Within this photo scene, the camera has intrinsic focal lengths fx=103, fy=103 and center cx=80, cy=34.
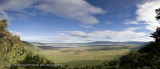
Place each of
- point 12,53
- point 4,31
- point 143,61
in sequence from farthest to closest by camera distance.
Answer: point 4,31, point 12,53, point 143,61

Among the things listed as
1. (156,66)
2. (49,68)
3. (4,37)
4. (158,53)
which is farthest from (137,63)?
(4,37)

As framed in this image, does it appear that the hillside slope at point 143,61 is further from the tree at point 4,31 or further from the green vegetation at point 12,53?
the tree at point 4,31

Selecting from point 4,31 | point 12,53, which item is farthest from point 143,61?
point 4,31

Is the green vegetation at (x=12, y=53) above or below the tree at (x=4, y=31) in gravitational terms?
below

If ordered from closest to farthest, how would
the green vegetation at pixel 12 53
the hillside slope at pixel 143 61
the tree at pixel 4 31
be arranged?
the hillside slope at pixel 143 61 → the green vegetation at pixel 12 53 → the tree at pixel 4 31

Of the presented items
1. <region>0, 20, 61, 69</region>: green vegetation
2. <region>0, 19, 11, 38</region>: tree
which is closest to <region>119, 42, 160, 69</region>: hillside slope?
<region>0, 20, 61, 69</region>: green vegetation

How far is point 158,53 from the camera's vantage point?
39.5 ft

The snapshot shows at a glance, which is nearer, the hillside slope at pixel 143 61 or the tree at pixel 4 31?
the hillside slope at pixel 143 61

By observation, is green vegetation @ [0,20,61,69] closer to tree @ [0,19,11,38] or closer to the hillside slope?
tree @ [0,19,11,38]

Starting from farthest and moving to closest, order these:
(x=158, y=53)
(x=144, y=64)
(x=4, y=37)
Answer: (x=4, y=37) → (x=158, y=53) → (x=144, y=64)

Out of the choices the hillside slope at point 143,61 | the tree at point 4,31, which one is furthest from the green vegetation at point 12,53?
the hillside slope at point 143,61

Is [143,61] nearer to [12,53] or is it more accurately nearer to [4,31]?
[12,53]

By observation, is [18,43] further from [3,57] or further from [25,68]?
[25,68]

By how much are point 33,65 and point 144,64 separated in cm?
1301
